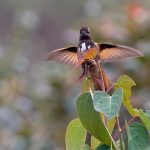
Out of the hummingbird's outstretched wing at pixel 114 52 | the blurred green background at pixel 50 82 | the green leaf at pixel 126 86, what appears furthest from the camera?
the blurred green background at pixel 50 82

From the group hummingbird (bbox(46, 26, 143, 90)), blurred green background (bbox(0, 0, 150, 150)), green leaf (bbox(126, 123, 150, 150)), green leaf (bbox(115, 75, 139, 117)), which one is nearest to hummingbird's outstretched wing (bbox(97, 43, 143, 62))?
hummingbird (bbox(46, 26, 143, 90))

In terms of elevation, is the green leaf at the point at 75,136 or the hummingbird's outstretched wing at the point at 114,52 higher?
the hummingbird's outstretched wing at the point at 114,52

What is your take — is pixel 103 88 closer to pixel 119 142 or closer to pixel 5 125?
pixel 119 142

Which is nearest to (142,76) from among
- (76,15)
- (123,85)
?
(123,85)

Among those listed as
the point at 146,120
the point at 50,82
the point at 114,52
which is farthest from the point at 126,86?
the point at 50,82

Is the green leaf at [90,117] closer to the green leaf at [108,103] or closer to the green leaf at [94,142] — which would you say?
the green leaf at [108,103]

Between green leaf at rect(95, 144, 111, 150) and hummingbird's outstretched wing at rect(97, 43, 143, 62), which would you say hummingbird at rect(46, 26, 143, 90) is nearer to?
hummingbird's outstretched wing at rect(97, 43, 143, 62)

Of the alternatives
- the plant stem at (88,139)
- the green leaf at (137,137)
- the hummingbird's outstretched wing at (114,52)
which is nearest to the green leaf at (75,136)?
the plant stem at (88,139)
